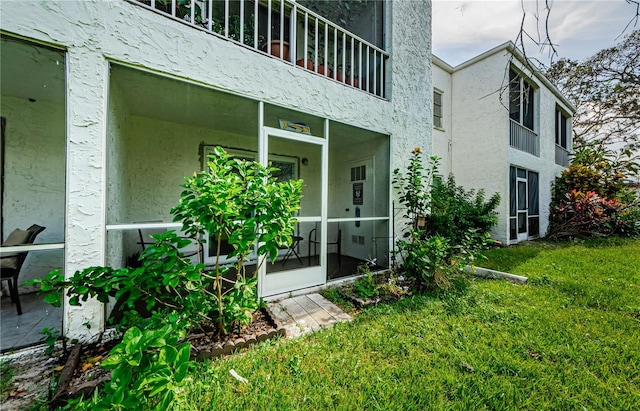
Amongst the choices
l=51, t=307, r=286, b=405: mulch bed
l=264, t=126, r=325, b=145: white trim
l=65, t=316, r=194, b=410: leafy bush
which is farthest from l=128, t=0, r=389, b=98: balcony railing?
l=51, t=307, r=286, b=405: mulch bed

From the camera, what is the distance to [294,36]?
352 centimetres

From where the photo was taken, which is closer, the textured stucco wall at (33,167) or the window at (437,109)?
the textured stucco wall at (33,167)

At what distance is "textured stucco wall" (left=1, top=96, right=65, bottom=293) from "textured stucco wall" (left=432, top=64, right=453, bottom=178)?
900 centimetres

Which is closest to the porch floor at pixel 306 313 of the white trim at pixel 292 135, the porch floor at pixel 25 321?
the porch floor at pixel 25 321

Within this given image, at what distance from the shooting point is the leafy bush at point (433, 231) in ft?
12.0

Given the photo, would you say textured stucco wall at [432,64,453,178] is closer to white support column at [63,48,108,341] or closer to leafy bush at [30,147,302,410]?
leafy bush at [30,147,302,410]

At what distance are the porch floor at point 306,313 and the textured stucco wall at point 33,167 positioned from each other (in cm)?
293

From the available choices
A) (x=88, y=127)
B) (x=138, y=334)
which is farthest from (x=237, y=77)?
(x=138, y=334)

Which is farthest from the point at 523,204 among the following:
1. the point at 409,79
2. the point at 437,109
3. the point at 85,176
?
the point at 85,176

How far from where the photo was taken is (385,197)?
4633 mm

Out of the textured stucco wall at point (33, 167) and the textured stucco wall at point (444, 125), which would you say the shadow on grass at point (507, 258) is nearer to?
the textured stucco wall at point (444, 125)

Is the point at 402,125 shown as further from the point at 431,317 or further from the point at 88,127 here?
the point at 88,127

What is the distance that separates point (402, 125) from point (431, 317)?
3.44m

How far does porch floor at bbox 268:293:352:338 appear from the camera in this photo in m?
2.70
